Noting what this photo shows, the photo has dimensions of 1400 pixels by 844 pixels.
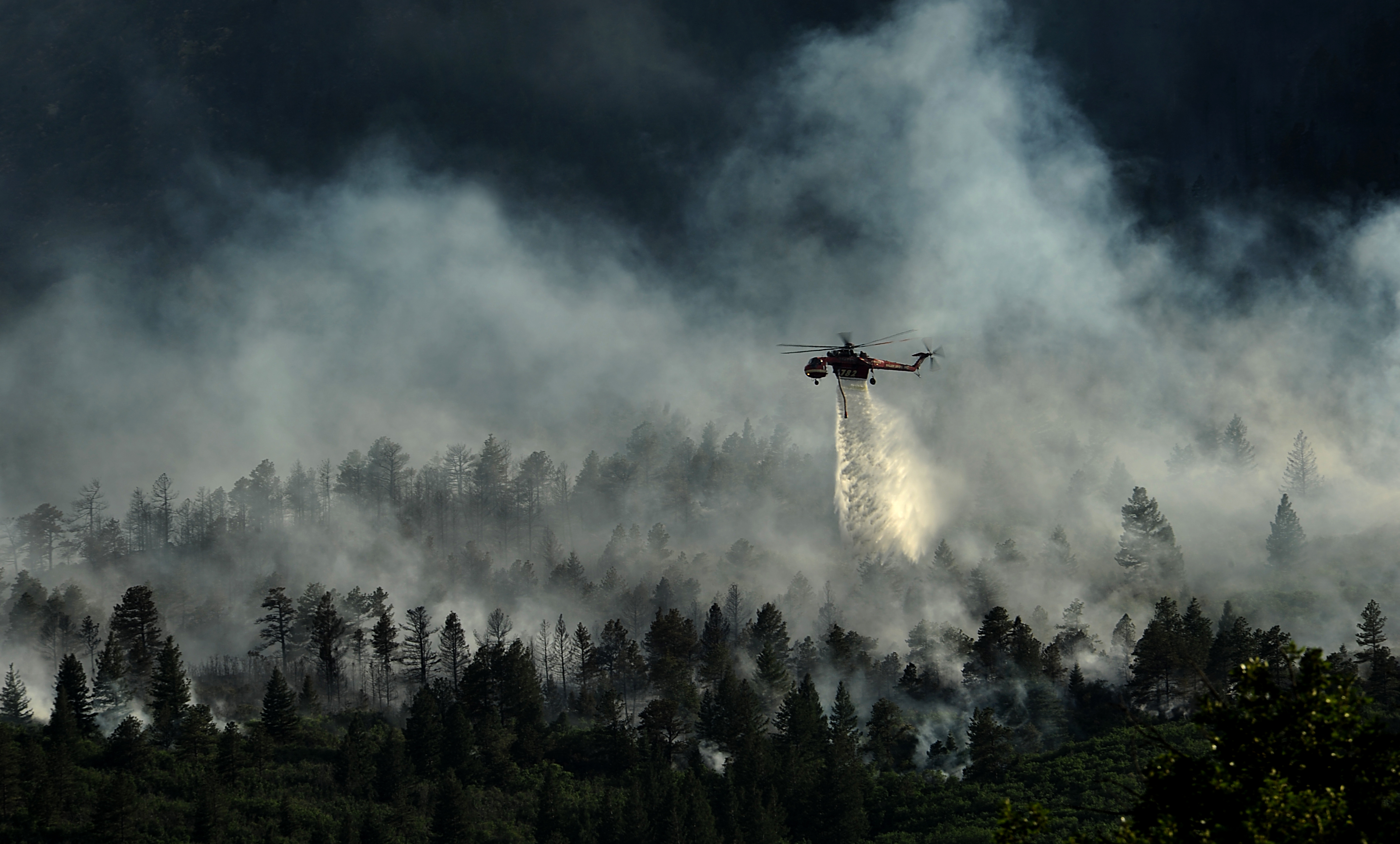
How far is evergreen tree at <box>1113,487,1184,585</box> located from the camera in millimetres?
186125

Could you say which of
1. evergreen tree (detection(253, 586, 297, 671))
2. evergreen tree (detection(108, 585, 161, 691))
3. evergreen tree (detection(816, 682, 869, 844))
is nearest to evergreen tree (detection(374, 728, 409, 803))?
evergreen tree (detection(108, 585, 161, 691))

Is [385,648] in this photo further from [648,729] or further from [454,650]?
[648,729]

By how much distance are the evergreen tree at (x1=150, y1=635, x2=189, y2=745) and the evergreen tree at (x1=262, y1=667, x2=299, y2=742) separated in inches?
390

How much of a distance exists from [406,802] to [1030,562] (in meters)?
106

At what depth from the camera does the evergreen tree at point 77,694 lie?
148 meters

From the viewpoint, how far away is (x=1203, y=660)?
461 ft

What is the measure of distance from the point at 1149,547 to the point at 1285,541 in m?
25.3

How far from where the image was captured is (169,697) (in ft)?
490

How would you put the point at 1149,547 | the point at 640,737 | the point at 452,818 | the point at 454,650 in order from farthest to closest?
1. the point at 1149,547
2. the point at 454,650
3. the point at 640,737
4. the point at 452,818

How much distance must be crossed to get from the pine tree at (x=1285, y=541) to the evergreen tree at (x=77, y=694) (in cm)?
16870

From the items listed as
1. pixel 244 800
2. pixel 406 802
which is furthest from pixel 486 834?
pixel 244 800

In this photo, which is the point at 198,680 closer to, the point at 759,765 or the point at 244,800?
the point at 244,800

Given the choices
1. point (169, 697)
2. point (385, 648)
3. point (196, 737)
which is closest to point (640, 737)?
point (385, 648)

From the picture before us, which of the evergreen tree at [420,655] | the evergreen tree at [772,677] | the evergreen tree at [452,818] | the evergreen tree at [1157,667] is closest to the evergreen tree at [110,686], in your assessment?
the evergreen tree at [420,655]
